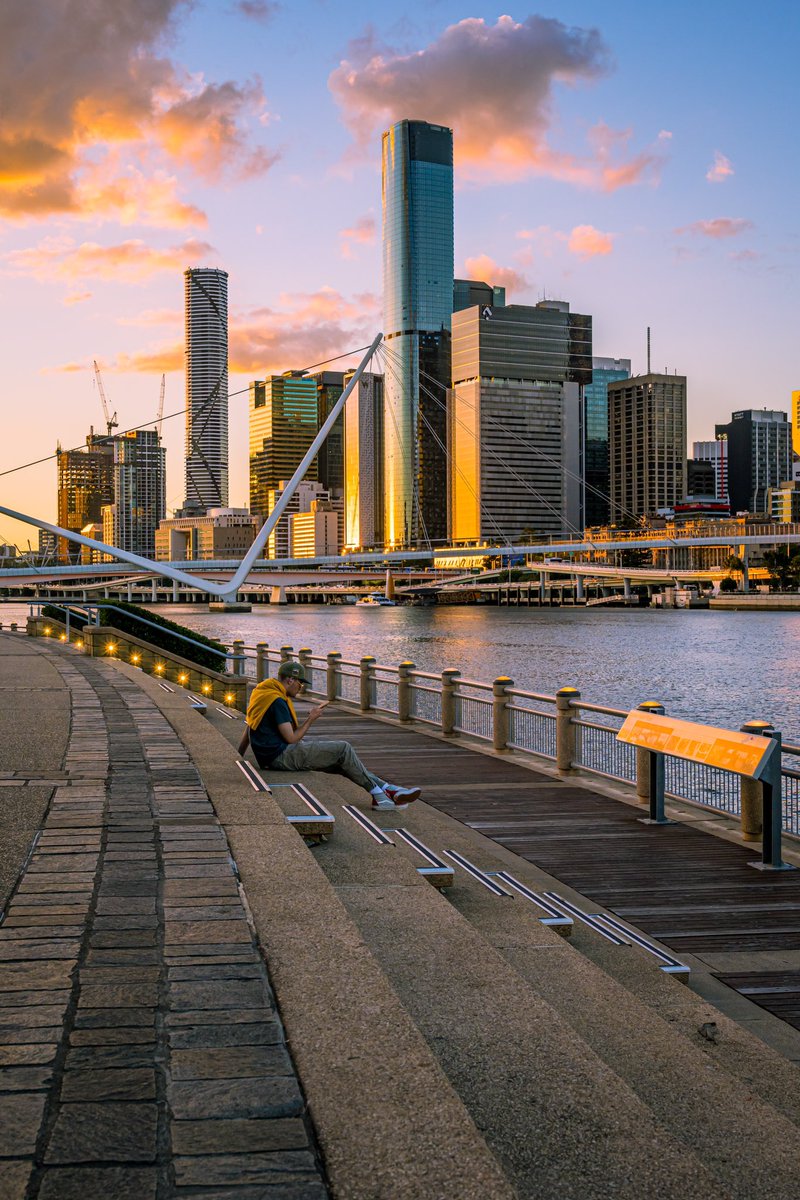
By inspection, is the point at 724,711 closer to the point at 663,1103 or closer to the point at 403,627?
the point at 663,1103

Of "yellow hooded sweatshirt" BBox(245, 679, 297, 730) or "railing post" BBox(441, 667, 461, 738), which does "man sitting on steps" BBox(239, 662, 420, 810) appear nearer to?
"yellow hooded sweatshirt" BBox(245, 679, 297, 730)

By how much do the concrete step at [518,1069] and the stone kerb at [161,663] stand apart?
57.7 feet

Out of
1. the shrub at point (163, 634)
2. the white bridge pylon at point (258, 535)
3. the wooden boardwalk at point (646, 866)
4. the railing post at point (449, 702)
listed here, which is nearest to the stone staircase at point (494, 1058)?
the wooden boardwalk at point (646, 866)

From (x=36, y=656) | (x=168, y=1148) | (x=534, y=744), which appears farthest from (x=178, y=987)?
(x=36, y=656)

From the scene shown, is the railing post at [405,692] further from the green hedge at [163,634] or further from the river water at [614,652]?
the river water at [614,652]

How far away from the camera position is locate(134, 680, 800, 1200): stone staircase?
10.4 ft

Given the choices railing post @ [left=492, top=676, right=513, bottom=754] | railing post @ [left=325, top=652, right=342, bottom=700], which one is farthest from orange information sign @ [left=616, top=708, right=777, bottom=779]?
railing post @ [left=325, top=652, right=342, bottom=700]

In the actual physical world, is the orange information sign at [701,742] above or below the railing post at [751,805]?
above

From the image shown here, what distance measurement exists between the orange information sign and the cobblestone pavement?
4975mm

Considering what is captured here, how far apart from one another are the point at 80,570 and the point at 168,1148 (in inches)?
4639

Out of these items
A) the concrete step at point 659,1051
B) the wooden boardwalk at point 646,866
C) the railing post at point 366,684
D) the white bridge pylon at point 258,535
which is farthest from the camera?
the white bridge pylon at point 258,535

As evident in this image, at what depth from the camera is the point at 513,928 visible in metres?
6.54

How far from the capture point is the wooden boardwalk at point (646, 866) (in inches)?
292

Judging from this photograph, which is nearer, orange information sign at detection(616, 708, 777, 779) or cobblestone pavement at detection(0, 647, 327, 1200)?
cobblestone pavement at detection(0, 647, 327, 1200)
